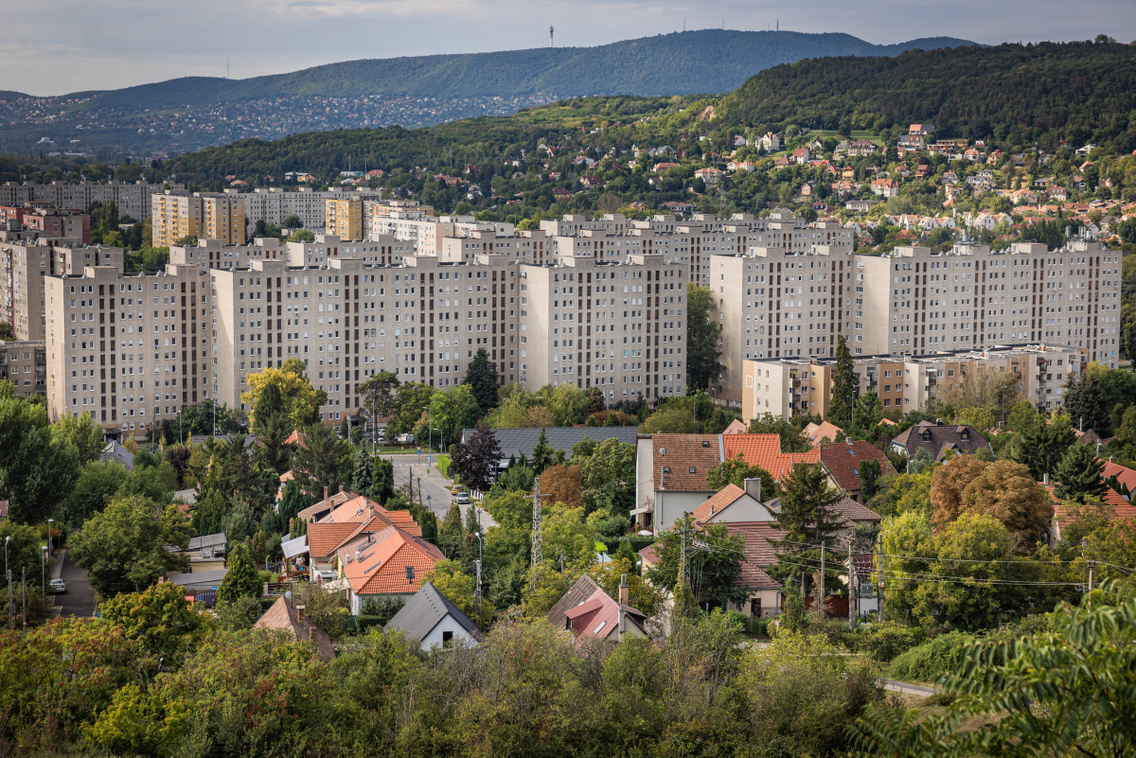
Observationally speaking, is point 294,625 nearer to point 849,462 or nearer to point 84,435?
point 849,462

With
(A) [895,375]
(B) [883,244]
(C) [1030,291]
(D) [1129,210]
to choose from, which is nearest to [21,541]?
(A) [895,375]

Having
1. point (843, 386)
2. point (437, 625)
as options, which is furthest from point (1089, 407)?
point (437, 625)

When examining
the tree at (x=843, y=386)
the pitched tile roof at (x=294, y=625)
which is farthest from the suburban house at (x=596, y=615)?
the tree at (x=843, y=386)

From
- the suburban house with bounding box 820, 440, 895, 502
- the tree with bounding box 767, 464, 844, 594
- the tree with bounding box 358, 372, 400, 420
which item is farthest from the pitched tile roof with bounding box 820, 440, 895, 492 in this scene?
the tree with bounding box 358, 372, 400, 420

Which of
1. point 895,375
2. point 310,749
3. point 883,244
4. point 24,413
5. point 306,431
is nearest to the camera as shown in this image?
point 310,749

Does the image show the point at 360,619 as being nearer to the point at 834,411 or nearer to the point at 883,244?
the point at 834,411

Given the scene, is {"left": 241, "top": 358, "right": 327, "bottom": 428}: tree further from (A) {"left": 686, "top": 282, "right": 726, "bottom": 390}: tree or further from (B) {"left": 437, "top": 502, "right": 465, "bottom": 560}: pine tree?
(A) {"left": 686, "top": 282, "right": 726, "bottom": 390}: tree
